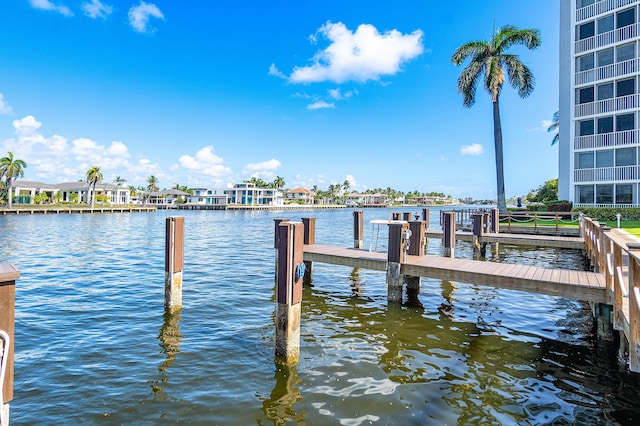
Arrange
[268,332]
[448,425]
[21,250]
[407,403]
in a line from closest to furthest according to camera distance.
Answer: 1. [448,425]
2. [407,403]
3. [268,332]
4. [21,250]

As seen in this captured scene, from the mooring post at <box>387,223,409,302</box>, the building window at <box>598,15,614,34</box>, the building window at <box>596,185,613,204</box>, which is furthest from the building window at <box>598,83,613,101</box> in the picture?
the mooring post at <box>387,223,409,302</box>

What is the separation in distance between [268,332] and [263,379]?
2.27 m

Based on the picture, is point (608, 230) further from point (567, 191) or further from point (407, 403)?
point (567, 191)

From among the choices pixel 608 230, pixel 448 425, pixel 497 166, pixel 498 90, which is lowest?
pixel 448 425

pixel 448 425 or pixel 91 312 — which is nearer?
pixel 448 425

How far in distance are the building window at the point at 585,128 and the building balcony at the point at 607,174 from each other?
298cm

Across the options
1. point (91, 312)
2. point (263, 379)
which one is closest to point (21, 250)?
point (91, 312)

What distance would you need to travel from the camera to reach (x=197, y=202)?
430ft

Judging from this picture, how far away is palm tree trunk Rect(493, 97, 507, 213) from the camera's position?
104 feet

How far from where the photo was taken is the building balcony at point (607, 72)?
88.2 ft

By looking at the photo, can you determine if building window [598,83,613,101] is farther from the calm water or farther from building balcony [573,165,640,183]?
the calm water

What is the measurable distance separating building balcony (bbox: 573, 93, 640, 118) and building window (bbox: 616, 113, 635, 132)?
576 millimetres

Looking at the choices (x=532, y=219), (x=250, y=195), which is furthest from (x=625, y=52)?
(x=250, y=195)

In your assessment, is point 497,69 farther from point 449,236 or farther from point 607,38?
point 449,236
